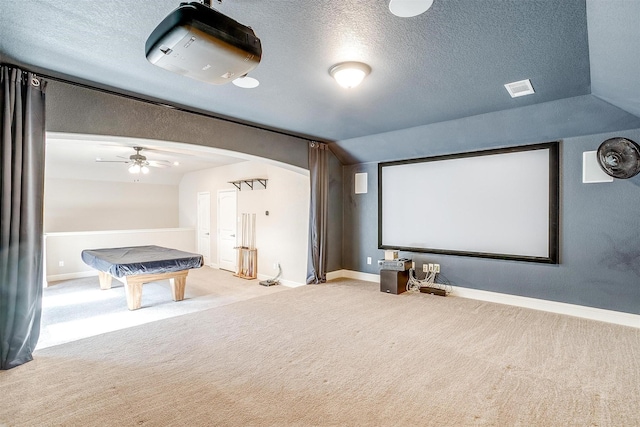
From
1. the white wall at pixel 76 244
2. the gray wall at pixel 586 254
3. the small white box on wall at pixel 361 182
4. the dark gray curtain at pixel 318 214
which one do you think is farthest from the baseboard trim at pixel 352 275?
the white wall at pixel 76 244

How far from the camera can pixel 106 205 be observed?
8.04 meters

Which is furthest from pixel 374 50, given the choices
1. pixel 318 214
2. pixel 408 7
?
pixel 318 214

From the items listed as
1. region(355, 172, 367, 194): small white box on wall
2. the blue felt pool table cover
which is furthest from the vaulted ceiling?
the blue felt pool table cover

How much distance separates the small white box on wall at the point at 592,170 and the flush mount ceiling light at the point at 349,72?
9.78 ft

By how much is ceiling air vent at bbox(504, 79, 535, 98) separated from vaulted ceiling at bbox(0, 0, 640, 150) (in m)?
0.07

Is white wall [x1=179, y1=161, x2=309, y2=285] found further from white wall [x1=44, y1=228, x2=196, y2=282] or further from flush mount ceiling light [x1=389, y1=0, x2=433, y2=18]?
flush mount ceiling light [x1=389, y1=0, x2=433, y2=18]

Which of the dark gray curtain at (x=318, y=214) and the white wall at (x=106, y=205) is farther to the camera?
the white wall at (x=106, y=205)

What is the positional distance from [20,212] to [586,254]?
5877 mm

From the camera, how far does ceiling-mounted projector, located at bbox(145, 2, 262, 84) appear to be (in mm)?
1461

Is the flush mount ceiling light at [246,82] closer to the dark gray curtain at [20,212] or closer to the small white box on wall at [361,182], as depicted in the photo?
the dark gray curtain at [20,212]

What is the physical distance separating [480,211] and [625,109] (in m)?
1.86

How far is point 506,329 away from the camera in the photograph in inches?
136

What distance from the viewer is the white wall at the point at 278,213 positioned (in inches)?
234

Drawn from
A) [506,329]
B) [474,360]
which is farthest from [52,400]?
[506,329]
